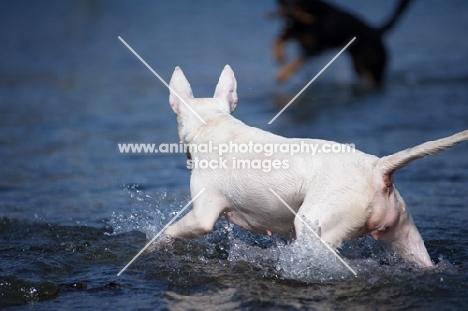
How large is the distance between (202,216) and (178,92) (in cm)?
99

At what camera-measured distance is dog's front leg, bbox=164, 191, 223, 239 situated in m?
5.10

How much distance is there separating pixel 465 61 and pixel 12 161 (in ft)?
30.3

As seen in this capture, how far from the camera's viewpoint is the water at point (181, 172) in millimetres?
4770

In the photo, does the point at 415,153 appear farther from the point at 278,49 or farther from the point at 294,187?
the point at 278,49

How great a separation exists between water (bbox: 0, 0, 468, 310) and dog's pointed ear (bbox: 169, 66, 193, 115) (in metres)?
0.91

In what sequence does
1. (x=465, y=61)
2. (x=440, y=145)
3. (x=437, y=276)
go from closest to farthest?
(x=440, y=145) → (x=437, y=276) → (x=465, y=61)

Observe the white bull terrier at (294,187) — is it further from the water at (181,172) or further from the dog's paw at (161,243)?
the water at (181,172)

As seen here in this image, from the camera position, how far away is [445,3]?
23.3 meters

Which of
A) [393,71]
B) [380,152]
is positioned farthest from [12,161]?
[393,71]

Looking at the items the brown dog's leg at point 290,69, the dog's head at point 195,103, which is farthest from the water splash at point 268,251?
the brown dog's leg at point 290,69

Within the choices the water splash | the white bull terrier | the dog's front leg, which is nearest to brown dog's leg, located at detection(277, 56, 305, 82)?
the water splash

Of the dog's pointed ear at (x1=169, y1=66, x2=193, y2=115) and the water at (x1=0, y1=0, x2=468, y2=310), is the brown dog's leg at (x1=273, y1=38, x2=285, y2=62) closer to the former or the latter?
the water at (x1=0, y1=0, x2=468, y2=310)

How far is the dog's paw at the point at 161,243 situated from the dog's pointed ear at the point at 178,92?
0.87 m

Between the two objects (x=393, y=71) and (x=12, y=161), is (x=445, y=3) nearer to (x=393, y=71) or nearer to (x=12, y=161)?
(x=393, y=71)
